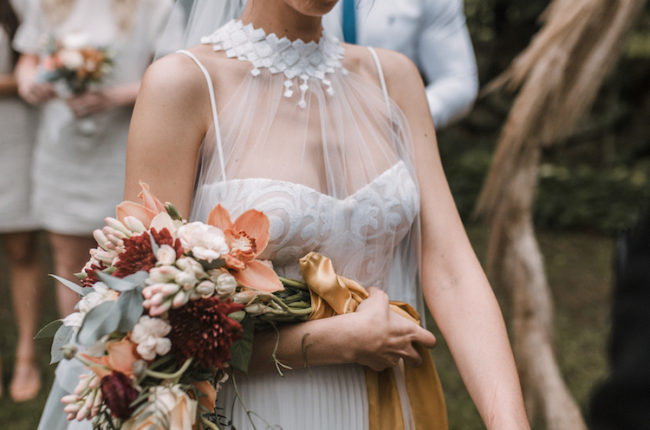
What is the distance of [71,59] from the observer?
333 cm

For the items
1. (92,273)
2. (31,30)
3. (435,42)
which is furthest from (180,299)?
(31,30)

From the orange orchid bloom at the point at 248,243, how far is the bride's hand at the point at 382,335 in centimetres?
27

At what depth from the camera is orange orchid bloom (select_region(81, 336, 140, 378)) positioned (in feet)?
4.03

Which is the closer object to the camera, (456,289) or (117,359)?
(117,359)

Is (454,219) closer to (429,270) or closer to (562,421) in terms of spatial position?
(429,270)

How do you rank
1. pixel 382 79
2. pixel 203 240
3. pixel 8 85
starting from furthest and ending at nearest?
pixel 8 85, pixel 382 79, pixel 203 240

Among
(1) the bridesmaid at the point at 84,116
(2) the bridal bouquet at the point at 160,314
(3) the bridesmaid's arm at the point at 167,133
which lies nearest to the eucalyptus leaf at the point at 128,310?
(2) the bridal bouquet at the point at 160,314

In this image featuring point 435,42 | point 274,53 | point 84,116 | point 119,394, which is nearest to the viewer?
point 119,394

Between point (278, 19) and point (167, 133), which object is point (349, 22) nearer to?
point (278, 19)

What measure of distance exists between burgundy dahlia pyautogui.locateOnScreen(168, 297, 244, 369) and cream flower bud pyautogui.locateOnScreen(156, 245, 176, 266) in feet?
0.27

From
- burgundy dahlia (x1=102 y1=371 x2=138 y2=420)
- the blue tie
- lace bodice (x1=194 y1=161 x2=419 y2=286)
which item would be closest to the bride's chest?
lace bodice (x1=194 y1=161 x2=419 y2=286)

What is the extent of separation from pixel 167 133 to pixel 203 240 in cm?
33

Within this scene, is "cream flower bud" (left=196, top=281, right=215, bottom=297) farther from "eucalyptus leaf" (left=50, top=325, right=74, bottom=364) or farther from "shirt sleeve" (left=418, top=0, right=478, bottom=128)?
"shirt sleeve" (left=418, top=0, right=478, bottom=128)

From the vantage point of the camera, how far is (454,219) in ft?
5.94
